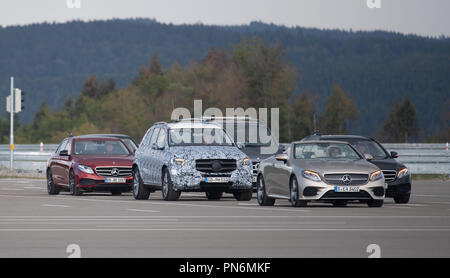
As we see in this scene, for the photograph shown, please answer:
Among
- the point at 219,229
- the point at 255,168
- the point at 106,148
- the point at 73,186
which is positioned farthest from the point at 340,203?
the point at 106,148

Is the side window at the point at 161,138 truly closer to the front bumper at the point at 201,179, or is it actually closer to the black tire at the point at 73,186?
the front bumper at the point at 201,179

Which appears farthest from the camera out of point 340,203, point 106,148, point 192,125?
point 106,148

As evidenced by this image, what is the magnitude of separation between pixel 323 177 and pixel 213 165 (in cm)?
Answer: 431

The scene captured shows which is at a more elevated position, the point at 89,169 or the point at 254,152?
the point at 254,152

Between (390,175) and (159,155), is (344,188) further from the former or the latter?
(159,155)

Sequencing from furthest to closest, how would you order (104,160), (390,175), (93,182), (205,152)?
(104,160) < (93,182) < (205,152) < (390,175)

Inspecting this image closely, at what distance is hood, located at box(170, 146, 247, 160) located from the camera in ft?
89.1

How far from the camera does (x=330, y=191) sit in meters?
23.5

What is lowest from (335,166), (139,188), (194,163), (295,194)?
(139,188)

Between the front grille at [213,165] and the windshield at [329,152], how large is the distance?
2458mm

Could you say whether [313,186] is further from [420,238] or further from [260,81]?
[260,81]

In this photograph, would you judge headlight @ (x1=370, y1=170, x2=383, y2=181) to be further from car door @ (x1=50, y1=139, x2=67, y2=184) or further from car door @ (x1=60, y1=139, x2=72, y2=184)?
car door @ (x1=50, y1=139, x2=67, y2=184)

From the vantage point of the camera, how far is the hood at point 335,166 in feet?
77.3
